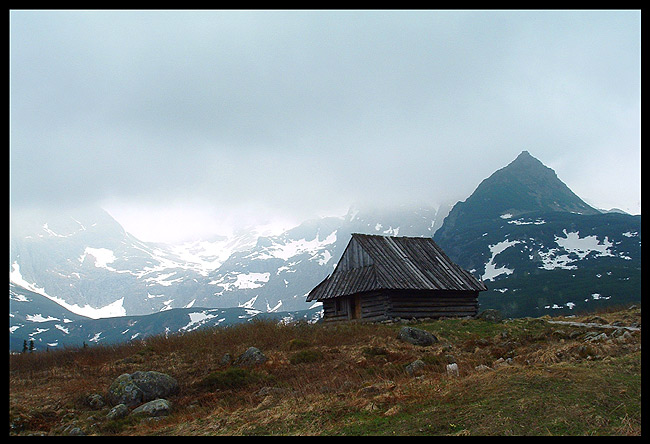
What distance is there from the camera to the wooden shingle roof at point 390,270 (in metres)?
31.6

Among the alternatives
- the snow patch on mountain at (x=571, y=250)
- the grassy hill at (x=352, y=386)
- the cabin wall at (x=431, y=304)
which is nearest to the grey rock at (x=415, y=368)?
the grassy hill at (x=352, y=386)

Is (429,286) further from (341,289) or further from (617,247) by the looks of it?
(617,247)

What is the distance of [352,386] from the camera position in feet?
38.7

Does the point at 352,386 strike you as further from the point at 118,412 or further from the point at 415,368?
the point at 118,412

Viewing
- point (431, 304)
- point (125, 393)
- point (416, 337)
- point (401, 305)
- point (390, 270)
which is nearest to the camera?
point (125, 393)

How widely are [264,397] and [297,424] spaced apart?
11.4 feet

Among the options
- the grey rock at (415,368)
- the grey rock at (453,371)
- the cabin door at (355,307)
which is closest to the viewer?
the grey rock at (453,371)

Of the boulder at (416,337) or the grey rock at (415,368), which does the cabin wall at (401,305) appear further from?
the grey rock at (415,368)

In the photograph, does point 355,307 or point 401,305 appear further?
point 355,307

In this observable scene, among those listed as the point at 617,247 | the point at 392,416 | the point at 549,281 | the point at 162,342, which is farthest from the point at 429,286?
the point at 617,247

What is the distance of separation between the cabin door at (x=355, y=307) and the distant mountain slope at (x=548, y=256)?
216 feet

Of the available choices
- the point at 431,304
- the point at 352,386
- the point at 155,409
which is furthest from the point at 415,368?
the point at 431,304

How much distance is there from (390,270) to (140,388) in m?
20.9
